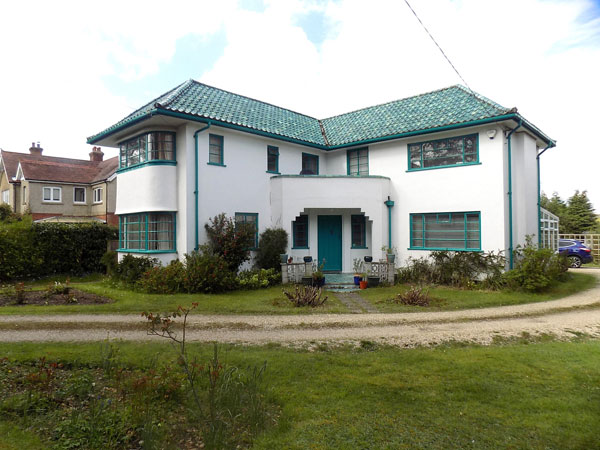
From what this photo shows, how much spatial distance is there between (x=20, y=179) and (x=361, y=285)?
29923mm

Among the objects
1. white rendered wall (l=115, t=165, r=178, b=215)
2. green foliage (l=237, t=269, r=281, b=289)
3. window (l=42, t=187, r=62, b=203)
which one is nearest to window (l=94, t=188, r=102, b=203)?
window (l=42, t=187, r=62, b=203)

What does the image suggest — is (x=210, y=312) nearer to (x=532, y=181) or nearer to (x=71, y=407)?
(x=71, y=407)

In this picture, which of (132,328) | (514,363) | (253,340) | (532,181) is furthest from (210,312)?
(532,181)

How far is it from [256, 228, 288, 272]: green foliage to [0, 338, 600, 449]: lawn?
7907mm

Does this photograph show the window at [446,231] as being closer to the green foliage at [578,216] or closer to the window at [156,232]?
the window at [156,232]

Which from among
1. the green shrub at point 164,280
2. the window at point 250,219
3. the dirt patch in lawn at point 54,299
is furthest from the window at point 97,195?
the green shrub at point 164,280

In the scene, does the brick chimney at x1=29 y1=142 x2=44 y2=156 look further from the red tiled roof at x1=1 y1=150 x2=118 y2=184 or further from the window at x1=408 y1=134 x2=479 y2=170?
the window at x1=408 y1=134 x2=479 y2=170

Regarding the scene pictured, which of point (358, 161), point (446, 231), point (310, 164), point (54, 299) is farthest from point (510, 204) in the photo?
point (54, 299)

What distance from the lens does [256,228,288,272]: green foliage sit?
14.4m

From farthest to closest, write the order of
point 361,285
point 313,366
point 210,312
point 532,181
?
point 532,181, point 361,285, point 210,312, point 313,366

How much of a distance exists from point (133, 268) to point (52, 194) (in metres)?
20.8

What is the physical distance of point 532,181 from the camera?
15281mm

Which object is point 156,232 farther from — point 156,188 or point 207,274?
point 207,274

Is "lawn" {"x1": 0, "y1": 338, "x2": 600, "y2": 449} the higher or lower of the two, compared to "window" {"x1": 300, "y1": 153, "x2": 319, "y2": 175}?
lower
